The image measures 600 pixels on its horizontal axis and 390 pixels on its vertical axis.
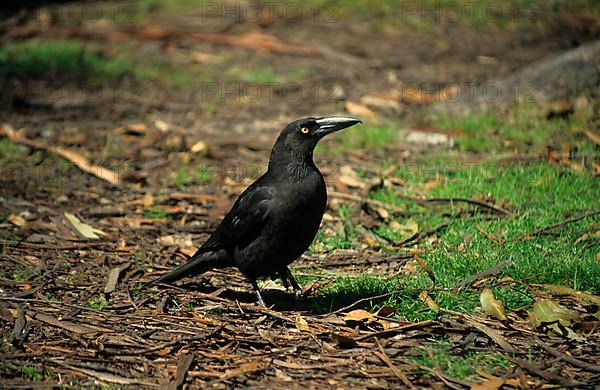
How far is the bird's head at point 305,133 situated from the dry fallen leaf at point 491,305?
56.4 inches

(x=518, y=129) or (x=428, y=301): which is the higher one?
(x=518, y=129)

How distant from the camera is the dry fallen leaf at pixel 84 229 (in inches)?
250

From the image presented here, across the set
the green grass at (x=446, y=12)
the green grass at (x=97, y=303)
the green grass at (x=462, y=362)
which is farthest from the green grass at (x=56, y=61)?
the green grass at (x=462, y=362)

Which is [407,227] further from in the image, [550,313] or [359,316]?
[550,313]

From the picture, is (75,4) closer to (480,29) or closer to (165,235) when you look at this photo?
(480,29)

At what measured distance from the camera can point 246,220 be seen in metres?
5.21

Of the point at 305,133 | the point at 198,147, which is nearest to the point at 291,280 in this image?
the point at 305,133

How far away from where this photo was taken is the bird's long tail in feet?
17.8

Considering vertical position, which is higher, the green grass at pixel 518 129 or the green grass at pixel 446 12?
the green grass at pixel 446 12

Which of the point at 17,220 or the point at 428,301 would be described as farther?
the point at 17,220

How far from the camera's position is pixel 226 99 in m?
10.4

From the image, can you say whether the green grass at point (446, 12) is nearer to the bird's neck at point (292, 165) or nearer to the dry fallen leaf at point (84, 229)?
the dry fallen leaf at point (84, 229)

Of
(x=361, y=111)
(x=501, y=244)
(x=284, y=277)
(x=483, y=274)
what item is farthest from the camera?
(x=361, y=111)

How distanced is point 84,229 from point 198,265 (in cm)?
147
